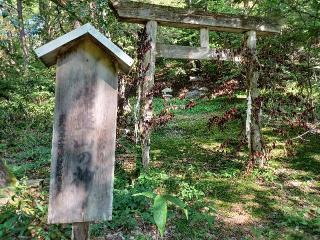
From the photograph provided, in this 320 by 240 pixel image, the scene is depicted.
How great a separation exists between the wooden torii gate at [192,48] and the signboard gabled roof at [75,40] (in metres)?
3.76

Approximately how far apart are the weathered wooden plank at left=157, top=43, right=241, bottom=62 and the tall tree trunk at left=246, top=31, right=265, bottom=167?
11.3 inches

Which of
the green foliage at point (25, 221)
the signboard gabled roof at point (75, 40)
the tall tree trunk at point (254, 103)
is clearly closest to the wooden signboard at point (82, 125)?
the signboard gabled roof at point (75, 40)

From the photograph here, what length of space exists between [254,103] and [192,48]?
5.72 feet

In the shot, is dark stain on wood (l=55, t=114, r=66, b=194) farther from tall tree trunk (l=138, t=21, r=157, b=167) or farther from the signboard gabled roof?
tall tree trunk (l=138, t=21, r=157, b=167)

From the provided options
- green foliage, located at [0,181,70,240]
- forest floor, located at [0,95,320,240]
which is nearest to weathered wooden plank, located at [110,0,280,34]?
forest floor, located at [0,95,320,240]

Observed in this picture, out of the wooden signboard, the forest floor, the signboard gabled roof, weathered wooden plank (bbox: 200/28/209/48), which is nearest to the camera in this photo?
the signboard gabled roof

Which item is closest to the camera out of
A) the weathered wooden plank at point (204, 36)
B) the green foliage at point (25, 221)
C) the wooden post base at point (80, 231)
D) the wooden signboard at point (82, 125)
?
the wooden signboard at point (82, 125)

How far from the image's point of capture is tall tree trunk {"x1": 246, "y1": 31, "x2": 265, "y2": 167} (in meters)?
7.74

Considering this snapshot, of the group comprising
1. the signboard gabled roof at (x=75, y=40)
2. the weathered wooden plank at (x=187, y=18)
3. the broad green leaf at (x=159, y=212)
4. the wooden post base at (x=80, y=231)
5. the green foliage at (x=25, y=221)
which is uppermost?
the weathered wooden plank at (x=187, y=18)

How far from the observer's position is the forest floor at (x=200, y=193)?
4.86 meters

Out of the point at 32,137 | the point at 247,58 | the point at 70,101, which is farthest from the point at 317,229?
the point at 32,137

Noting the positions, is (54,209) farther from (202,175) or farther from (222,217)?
(202,175)

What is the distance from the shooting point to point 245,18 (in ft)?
24.8

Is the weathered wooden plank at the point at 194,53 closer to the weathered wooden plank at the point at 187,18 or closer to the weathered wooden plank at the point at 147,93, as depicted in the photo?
the weathered wooden plank at the point at 147,93
